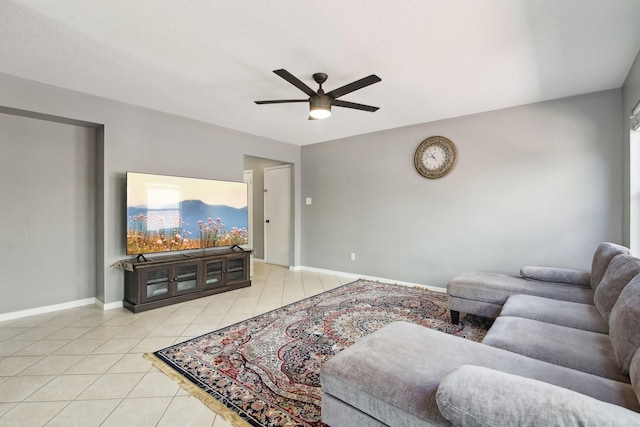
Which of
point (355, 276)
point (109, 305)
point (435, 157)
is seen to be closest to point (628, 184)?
point (435, 157)

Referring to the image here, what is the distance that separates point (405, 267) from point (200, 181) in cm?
323

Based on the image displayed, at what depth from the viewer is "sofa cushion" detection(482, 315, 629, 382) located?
1.50m

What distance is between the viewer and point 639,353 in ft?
3.76

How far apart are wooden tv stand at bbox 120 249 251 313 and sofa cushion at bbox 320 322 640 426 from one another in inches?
112

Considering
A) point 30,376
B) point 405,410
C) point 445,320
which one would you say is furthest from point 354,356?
point 30,376

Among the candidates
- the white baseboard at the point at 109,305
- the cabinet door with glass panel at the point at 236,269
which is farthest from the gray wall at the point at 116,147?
the cabinet door with glass panel at the point at 236,269

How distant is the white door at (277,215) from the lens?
20.1 ft

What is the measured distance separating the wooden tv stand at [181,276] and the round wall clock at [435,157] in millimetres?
2863

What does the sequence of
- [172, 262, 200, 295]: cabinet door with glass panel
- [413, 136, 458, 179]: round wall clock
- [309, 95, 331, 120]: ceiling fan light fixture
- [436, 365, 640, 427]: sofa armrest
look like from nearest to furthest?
[436, 365, 640, 427]: sofa armrest, [309, 95, 331, 120]: ceiling fan light fixture, [172, 262, 200, 295]: cabinet door with glass panel, [413, 136, 458, 179]: round wall clock

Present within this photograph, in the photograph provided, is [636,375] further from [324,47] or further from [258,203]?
[258,203]

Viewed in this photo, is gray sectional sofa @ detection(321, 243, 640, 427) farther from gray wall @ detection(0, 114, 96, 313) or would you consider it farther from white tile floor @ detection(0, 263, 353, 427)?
gray wall @ detection(0, 114, 96, 313)

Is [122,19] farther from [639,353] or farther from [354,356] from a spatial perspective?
[639,353]

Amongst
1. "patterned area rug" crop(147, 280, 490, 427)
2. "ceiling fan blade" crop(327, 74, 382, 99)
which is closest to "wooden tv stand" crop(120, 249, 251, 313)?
"patterned area rug" crop(147, 280, 490, 427)

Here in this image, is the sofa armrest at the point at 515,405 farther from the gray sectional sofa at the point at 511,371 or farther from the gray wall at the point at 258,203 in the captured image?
the gray wall at the point at 258,203
